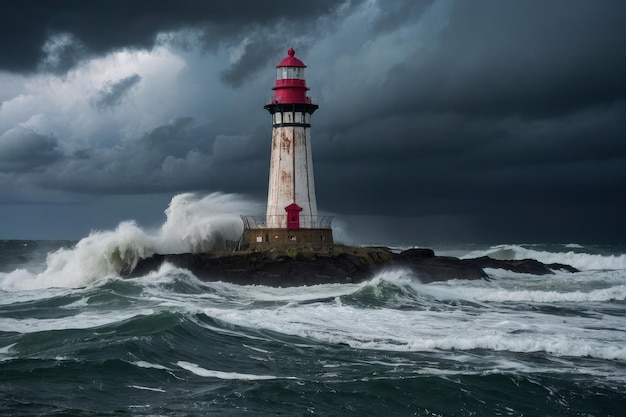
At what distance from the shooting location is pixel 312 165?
91.6 ft

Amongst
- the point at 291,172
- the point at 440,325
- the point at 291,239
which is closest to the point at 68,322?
the point at 440,325

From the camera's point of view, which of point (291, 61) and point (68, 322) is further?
point (291, 61)

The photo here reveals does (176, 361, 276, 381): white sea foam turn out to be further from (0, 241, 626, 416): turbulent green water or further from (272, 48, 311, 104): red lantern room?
(272, 48, 311, 104): red lantern room

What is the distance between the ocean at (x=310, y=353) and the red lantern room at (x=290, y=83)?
718cm

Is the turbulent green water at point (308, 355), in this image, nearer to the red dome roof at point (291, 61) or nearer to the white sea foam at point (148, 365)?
the white sea foam at point (148, 365)

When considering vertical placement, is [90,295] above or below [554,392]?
above

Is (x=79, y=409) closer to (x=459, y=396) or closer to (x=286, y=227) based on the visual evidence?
(x=459, y=396)

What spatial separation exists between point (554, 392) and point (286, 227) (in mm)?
16911

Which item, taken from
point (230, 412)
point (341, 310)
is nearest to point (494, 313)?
point (341, 310)

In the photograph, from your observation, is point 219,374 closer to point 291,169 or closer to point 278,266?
point 278,266

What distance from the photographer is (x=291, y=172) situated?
89.6 feet

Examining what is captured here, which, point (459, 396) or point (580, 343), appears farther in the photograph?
point (580, 343)

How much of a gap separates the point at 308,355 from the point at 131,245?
15615 mm

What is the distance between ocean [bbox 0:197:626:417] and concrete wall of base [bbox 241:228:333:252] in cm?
404
